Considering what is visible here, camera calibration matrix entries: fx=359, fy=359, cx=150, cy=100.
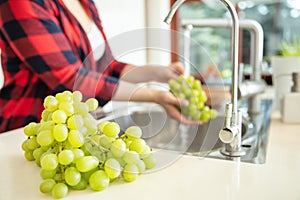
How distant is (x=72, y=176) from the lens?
0.64m

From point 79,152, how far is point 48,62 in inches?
20.9

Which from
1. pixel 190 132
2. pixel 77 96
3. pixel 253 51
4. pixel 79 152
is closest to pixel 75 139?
pixel 79 152

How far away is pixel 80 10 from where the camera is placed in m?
1.34

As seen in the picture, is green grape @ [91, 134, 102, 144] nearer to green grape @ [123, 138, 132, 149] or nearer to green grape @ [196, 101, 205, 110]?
green grape @ [123, 138, 132, 149]

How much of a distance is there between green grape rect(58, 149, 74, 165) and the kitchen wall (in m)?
0.36

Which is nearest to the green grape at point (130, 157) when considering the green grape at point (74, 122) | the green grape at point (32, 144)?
the green grape at point (74, 122)

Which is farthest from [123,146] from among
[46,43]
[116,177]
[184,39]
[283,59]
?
[283,59]

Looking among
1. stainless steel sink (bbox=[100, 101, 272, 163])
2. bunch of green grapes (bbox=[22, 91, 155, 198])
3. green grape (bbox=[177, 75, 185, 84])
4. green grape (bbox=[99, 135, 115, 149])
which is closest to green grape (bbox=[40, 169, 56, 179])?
bunch of green grapes (bbox=[22, 91, 155, 198])

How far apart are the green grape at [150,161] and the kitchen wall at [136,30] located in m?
0.31

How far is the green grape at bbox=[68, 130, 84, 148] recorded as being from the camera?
2.21 feet

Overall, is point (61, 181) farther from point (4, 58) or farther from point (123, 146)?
point (4, 58)

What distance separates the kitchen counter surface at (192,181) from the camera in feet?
2.13

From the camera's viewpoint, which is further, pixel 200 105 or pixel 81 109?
pixel 200 105

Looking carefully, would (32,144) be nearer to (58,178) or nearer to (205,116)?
(58,178)
